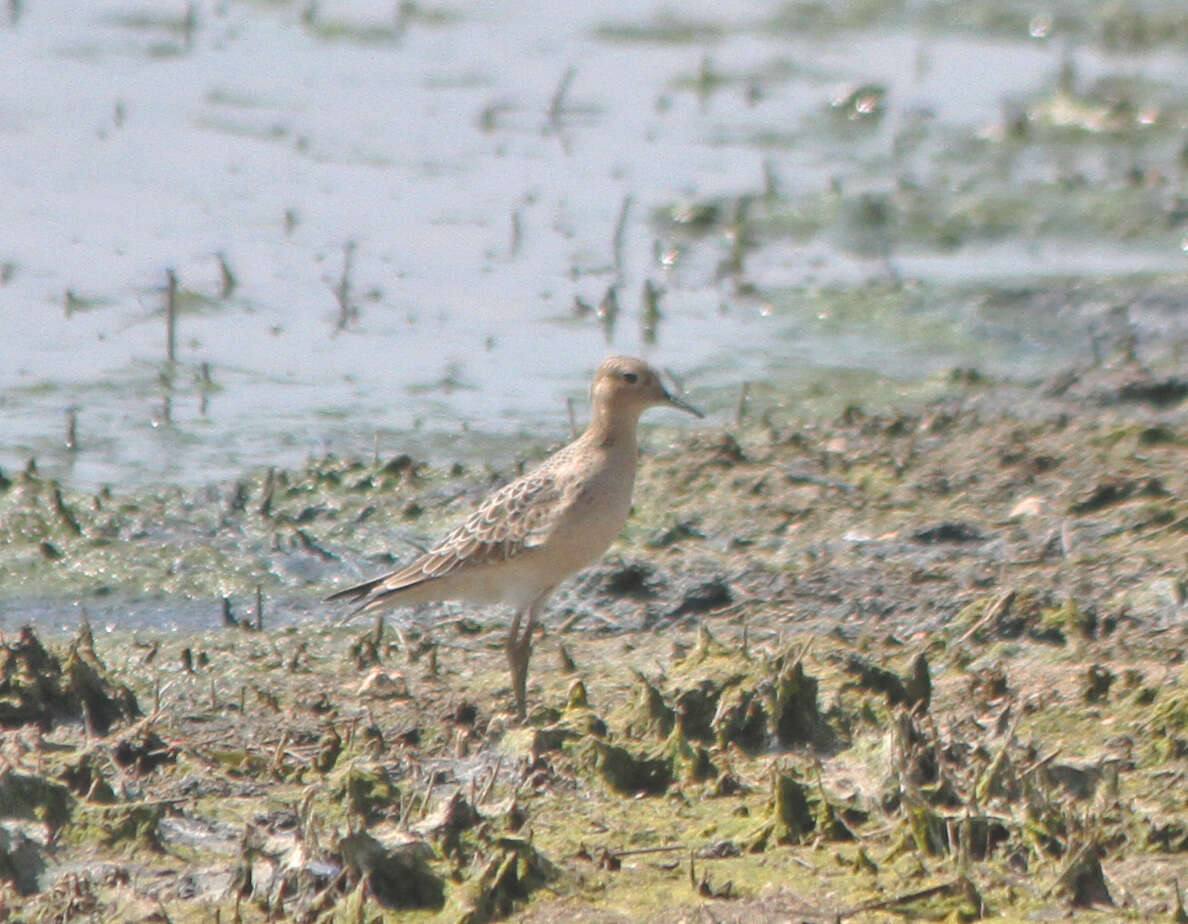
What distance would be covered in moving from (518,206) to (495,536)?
6.15 m

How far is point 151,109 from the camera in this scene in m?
14.5

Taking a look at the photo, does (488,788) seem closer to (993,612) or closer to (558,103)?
(993,612)

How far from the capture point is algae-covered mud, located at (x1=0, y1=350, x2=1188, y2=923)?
5.35 m

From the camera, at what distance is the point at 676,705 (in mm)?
6379

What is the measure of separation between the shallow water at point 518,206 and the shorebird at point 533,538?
2.26 meters

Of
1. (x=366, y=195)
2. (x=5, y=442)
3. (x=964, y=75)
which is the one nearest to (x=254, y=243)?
(x=366, y=195)

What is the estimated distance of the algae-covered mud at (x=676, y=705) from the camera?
5348 millimetres

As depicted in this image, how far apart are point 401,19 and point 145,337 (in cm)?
663

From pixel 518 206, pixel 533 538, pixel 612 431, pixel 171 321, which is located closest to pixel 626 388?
pixel 612 431

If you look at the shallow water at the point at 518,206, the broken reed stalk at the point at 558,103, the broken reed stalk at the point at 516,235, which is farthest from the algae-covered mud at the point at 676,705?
the broken reed stalk at the point at 558,103

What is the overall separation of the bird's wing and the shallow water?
2.25 metres

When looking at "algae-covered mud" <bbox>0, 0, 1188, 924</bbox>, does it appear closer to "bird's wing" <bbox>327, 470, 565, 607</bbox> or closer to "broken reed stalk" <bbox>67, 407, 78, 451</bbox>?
"broken reed stalk" <bbox>67, 407, 78, 451</bbox>

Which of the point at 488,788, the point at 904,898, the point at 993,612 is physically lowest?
the point at 904,898

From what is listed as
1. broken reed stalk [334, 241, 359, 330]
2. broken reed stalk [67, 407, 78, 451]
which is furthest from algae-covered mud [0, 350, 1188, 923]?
broken reed stalk [334, 241, 359, 330]
